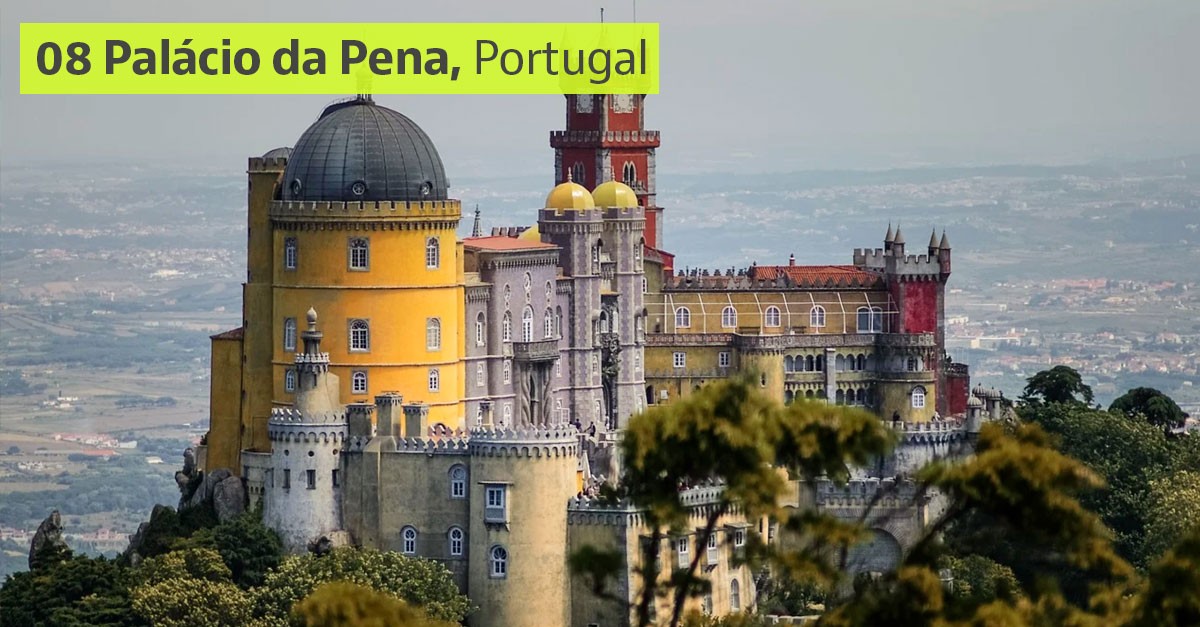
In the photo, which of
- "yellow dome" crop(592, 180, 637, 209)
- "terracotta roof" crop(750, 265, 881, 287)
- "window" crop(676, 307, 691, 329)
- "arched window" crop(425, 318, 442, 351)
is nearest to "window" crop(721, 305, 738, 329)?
"window" crop(676, 307, 691, 329)

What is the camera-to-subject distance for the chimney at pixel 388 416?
122m

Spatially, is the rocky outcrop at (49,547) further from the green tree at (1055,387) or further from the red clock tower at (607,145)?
the green tree at (1055,387)

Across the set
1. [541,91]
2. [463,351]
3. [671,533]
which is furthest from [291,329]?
[671,533]

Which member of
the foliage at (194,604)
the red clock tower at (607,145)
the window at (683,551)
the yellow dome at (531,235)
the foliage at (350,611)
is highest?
the red clock tower at (607,145)

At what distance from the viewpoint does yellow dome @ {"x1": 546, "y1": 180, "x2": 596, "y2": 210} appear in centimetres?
14062

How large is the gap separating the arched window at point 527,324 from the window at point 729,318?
1734cm

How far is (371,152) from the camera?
4993 inches

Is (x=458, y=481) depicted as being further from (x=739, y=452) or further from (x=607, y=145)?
(x=739, y=452)

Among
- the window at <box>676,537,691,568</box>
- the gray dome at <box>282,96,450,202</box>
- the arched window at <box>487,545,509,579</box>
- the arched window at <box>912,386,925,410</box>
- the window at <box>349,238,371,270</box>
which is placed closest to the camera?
the arched window at <box>487,545,509,579</box>

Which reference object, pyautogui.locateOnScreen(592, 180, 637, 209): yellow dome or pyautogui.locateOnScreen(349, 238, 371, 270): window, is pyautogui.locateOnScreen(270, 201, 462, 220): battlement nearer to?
pyautogui.locateOnScreen(349, 238, 371, 270): window

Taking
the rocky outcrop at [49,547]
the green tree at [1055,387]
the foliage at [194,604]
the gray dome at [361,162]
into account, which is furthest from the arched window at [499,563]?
the green tree at [1055,387]

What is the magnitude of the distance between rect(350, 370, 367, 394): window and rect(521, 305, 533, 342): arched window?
9167 mm

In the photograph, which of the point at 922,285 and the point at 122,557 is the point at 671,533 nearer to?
the point at 122,557

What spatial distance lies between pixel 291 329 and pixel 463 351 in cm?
666
